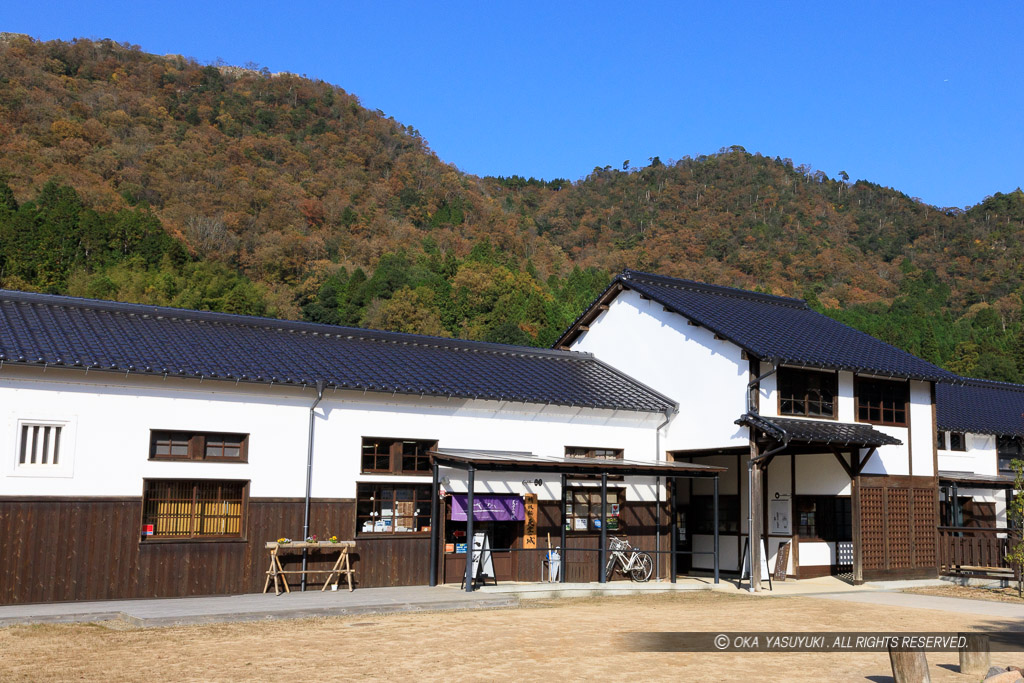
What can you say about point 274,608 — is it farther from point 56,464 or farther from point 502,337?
point 502,337

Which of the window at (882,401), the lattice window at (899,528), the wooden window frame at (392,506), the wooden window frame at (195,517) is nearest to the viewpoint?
the wooden window frame at (195,517)

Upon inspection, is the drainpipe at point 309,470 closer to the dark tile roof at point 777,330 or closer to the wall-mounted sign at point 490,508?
the wall-mounted sign at point 490,508

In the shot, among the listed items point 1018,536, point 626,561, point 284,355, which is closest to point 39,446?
point 284,355

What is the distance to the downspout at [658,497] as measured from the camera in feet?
60.0

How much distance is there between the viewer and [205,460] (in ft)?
47.3

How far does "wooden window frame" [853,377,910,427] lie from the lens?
19844mm

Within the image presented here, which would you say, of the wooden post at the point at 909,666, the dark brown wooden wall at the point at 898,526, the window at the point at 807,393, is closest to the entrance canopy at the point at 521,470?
the window at the point at 807,393

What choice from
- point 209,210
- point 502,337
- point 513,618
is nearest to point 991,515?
point 513,618

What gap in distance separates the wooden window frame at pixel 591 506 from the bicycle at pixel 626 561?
0.35 m

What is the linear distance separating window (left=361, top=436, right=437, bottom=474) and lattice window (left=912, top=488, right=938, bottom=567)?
10.7 metres

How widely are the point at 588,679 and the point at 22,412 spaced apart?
9134 millimetres

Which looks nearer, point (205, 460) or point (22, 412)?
point (22, 412)

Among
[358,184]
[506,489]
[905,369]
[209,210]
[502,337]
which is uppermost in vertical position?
[358,184]

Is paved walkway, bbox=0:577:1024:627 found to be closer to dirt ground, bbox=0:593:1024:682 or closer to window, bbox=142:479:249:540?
dirt ground, bbox=0:593:1024:682
